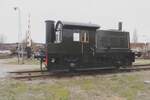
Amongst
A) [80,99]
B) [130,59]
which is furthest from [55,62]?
[80,99]

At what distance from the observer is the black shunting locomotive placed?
54.0 ft

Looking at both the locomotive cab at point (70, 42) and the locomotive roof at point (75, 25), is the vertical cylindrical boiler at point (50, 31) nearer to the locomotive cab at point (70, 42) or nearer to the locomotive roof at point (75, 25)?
the locomotive cab at point (70, 42)

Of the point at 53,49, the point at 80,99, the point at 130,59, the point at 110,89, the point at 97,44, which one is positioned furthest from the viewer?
the point at 130,59

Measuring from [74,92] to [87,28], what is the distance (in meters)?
7.26

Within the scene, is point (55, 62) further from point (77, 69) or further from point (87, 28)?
point (87, 28)

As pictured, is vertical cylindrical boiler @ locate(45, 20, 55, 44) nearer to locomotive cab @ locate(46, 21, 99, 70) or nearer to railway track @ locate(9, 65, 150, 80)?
locomotive cab @ locate(46, 21, 99, 70)

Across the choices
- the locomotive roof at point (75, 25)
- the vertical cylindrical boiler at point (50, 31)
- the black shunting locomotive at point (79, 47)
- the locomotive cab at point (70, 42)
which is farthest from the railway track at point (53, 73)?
the locomotive roof at point (75, 25)

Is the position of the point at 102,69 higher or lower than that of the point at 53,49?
lower

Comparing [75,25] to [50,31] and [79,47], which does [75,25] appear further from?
[50,31]

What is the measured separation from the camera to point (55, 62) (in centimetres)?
1647

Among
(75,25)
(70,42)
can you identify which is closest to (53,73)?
(70,42)

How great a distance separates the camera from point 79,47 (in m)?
17.0

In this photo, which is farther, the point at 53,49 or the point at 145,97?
the point at 53,49

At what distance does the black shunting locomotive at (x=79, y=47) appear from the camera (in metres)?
16.5
